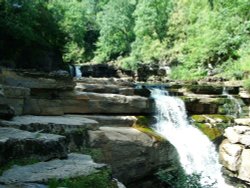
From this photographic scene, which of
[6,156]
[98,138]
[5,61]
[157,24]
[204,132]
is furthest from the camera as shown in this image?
[157,24]

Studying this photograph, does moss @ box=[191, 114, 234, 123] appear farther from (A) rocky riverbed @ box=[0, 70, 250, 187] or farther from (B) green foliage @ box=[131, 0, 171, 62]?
(B) green foliage @ box=[131, 0, 171, 62]

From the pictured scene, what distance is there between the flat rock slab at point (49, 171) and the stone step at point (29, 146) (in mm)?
206

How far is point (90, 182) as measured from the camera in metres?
5.09

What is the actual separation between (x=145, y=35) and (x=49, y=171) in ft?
124

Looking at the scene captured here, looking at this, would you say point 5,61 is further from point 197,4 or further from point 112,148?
point 197,4

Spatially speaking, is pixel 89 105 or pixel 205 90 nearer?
pixel 89 105

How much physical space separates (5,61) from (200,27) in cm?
1768

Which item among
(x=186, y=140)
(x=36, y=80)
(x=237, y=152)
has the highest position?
(x=36, y=80)

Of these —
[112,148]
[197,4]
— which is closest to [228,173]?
[112,148]

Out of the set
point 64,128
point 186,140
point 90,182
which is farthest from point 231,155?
point 90,182

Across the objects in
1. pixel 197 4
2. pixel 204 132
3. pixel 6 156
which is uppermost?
pixel 197 4

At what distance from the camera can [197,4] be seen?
3853 centimetres

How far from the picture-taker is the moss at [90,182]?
4.80 meters

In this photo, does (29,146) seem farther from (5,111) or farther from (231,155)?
(231,155)
